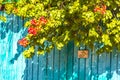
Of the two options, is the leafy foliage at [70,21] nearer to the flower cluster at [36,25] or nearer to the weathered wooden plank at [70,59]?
the flower cluster at [36,25]

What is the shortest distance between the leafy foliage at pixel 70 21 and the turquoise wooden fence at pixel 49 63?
0.73 m

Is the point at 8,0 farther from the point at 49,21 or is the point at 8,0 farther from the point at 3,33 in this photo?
the point at 49,21

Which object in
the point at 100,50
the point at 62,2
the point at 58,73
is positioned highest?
the point at 62,2

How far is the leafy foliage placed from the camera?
700 cm

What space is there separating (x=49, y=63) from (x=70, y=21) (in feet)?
4.78

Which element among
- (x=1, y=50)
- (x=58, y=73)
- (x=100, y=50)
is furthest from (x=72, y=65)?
(x=1, y=50)

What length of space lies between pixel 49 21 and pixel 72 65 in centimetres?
164

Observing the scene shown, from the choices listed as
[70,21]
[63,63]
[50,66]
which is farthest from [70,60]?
[70,21]

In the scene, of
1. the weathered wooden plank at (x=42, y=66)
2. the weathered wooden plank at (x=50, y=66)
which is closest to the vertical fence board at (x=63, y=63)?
the weathered wooden plank at (x=50, y=66)

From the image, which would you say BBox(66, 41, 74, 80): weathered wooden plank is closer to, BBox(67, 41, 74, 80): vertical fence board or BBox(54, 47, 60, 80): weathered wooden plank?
BBox(67, 41, 74, 80): vertical fence board

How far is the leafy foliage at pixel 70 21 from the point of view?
7004 millimetres

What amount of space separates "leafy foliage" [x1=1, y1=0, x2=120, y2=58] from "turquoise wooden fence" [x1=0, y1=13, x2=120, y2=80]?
0.73m

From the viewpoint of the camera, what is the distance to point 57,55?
27.8ft

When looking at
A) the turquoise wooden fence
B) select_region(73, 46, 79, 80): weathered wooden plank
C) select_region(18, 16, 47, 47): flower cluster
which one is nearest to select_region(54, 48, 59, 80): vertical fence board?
the turquoise wooden fence
